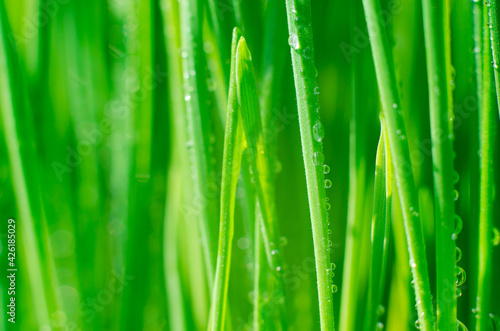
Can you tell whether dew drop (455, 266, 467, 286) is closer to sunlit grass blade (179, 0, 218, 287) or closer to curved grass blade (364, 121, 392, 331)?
curved grass blade (364, 121, 392, 331)

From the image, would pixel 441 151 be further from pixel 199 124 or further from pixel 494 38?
pixel 199 124

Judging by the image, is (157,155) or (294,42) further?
(157,155)

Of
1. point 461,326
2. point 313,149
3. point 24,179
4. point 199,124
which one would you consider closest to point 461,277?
point 461,326

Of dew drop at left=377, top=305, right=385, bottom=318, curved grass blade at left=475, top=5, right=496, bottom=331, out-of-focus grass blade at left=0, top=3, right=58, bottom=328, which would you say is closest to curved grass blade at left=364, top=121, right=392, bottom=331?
dew drop at left=377, top=305, right=385, bottom=318

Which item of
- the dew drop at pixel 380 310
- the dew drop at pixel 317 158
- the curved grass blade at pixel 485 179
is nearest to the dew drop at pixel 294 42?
the dew drop at pixel 317 158

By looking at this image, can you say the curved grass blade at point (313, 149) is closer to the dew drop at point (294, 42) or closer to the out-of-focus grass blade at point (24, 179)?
the dew drop at point (294, 42)
